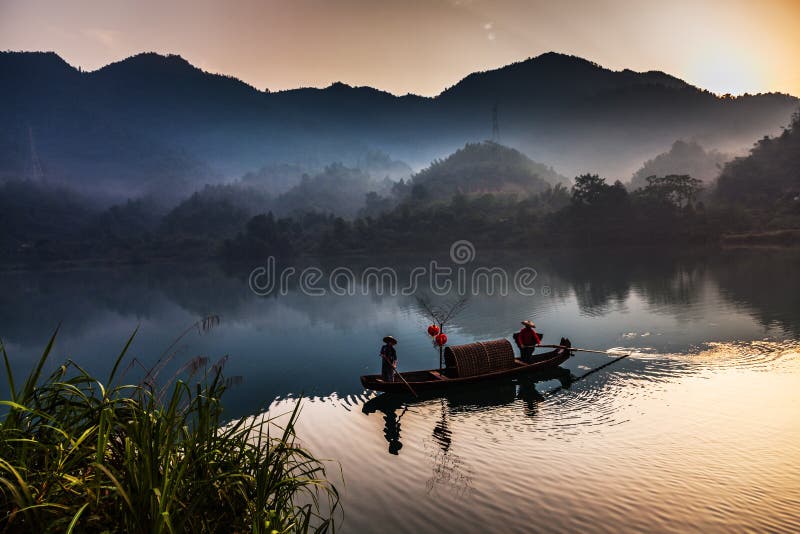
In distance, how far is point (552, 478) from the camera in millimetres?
10594

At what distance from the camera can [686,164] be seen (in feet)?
554

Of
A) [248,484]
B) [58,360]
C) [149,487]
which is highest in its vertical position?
[149,487]

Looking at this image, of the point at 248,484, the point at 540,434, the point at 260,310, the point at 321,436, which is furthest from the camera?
the point at 260,310

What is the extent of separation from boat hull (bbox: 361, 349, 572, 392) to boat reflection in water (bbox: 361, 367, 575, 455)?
389 millimetres

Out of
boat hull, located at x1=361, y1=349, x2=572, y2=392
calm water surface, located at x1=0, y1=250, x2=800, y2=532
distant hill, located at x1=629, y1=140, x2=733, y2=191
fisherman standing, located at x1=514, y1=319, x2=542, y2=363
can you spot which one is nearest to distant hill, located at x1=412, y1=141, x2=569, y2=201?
distant hill, located at x1=629, y1=140, x2=733, y2=191

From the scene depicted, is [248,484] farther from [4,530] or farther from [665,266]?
[665,266]

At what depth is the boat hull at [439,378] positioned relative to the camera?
16.8 m

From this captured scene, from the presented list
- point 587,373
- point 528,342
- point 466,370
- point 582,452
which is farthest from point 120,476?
point 587,373

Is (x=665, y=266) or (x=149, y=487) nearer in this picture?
(x=149, y=487)

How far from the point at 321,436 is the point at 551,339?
680 inches

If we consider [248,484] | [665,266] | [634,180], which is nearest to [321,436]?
[248,484]

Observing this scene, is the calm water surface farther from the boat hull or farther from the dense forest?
the dense forest

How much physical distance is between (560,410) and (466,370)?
3.63 metres

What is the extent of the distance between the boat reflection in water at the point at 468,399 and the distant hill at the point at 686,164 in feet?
550
